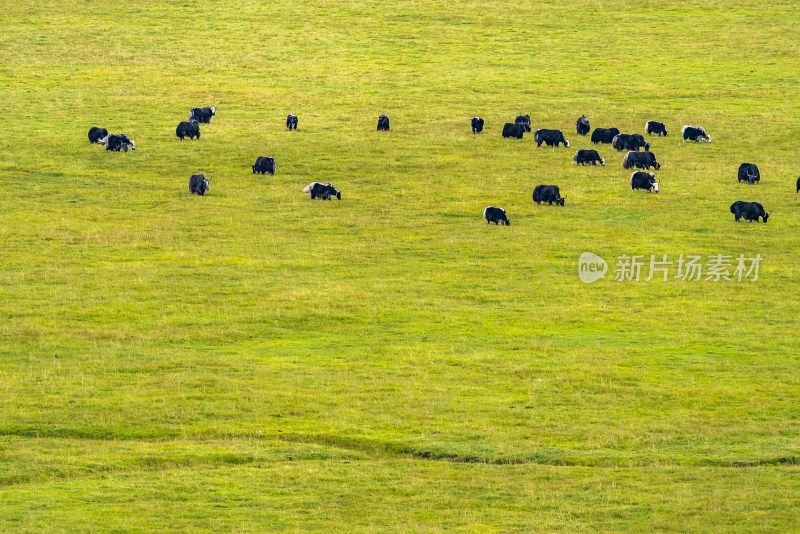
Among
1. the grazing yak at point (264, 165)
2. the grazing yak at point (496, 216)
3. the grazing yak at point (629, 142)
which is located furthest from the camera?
the grazing yak at point (629, 142)

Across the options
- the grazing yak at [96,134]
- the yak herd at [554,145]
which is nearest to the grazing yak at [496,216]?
the yak herd at [554,145]

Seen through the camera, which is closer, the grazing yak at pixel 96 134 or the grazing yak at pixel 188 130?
the grazing yak at pixel 96 134

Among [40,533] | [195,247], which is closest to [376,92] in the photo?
[195,247]

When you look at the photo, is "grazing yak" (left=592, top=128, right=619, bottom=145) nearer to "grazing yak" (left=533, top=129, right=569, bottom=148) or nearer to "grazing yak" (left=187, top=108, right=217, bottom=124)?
"grazing yak" (left=533, top=129, right=569, bottom=148)

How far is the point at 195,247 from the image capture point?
43.0 meters

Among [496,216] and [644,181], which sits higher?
[644,181]

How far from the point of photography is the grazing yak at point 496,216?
46531 mm

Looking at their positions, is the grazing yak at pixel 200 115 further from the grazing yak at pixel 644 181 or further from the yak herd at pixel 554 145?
the grazing yak at pixel 644 181

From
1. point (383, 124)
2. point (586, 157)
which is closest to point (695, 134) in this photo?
point (586, 157)

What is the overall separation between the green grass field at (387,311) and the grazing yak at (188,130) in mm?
1025

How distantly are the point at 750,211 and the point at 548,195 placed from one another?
8668 mm

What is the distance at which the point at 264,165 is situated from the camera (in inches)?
2183

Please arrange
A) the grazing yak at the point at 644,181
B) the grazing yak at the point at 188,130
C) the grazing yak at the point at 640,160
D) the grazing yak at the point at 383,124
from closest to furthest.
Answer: the grazing yak at the point at 644,181 < the grazing yak at the point at 640,160 < the grazing yak at the point at 188,130 < the grazing yak at the point at 383,124

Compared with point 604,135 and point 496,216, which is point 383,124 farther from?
point 496,216
